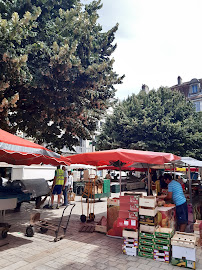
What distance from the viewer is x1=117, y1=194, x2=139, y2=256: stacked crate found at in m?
5.32

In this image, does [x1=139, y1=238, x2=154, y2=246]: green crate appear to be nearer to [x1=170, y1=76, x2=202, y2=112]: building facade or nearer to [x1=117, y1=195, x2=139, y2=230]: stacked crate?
[x1=117, y1=195, x2=139, y2=230]: stacked crate

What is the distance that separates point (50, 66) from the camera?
8.40m

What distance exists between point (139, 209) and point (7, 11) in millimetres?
7838

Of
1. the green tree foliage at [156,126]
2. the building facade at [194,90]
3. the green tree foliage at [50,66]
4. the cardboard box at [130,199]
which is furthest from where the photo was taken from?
the building facade at [194,90]

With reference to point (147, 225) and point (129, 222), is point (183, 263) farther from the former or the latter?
point (129, 222)

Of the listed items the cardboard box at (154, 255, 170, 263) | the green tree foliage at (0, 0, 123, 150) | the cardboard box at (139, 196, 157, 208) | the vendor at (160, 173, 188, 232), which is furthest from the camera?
the green tree foliage at (0, 0, 123, 150)

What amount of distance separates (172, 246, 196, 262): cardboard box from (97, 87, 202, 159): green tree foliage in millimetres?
15808

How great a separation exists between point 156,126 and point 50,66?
14.6 metres

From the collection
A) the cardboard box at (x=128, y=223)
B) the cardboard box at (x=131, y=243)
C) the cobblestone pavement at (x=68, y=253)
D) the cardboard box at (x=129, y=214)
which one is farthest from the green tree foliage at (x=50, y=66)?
the cardboard box at (x=131, y=243)

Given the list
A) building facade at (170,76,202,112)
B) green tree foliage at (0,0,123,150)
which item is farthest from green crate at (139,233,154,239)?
building facade at (170,76,202,112)

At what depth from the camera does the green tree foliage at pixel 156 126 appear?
20.7 m

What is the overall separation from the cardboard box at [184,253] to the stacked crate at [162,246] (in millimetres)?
178

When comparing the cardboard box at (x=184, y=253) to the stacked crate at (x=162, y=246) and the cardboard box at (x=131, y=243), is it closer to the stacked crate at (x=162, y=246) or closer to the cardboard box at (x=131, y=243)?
the stacked crate at (x=162, y=246)

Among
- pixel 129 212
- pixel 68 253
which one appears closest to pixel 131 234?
pixel 129 212
